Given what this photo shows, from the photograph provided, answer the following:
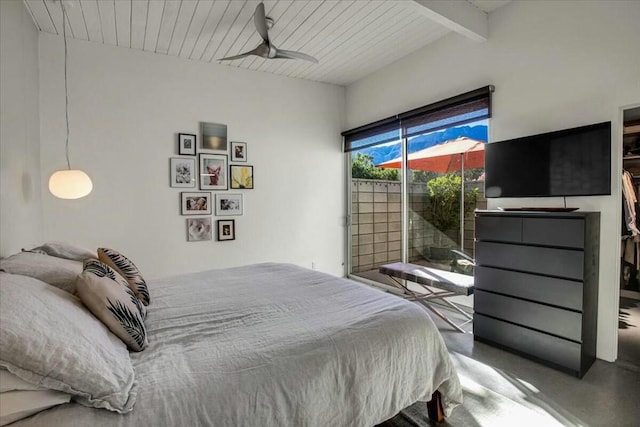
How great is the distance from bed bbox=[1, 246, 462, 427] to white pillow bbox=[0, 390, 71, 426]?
0.07 feet

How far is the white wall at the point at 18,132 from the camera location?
2.00 m

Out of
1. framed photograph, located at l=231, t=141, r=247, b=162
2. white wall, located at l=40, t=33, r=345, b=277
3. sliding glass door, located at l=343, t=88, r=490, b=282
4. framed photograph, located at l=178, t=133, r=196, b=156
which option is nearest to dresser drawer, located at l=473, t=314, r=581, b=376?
sliding glass door, located at l=343, t=88, r=490, b=282

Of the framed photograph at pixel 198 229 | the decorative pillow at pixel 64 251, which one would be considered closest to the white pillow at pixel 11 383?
the decorative pillow at pixel 64 251

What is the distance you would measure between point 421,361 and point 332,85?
13.6ft

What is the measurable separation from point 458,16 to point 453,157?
4.36ft

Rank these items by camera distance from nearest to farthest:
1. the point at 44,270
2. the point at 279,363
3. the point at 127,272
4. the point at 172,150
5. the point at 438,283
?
the point at 279,363 < the point at 44,270 < the point at 127,272 < the point at 438,283 < the point at 172,150

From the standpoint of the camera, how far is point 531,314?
7.72 ft

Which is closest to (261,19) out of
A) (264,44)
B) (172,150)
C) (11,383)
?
(264,44)

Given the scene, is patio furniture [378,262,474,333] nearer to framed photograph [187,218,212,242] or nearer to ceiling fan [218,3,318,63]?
framed photograph [187,218,212,242]

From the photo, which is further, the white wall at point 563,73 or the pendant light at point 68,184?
the pendant light at point 68,184

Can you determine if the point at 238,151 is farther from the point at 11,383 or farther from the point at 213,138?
the point at 11,383

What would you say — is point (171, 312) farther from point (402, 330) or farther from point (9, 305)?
point (402, 330)

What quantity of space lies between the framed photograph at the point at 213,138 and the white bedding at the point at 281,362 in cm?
224

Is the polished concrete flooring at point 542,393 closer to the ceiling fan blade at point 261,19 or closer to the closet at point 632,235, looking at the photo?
the closet at point 632,235
